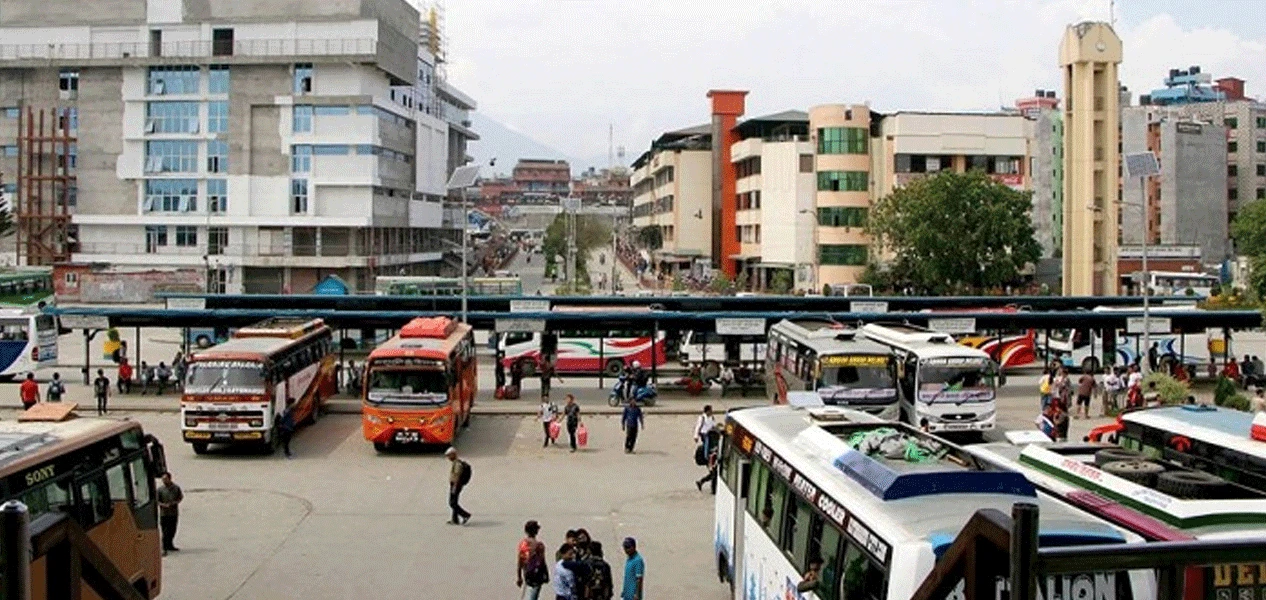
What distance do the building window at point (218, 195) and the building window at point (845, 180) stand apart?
36.6 m

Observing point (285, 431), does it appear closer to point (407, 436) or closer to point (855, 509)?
point (407, 436)

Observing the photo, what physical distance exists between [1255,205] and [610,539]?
6209cm

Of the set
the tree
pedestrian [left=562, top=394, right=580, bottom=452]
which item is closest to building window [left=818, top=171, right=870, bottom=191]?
the tree

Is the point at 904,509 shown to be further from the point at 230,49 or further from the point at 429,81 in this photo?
the point at 429,81

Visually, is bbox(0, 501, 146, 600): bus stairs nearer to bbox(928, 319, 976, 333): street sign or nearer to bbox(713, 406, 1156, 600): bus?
bbox(713, 406, 1156, 600): bus

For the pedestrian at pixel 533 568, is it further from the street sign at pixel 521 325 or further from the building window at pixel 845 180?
the building window at pixel 845 180

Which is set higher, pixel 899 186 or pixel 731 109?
pixel 731 109

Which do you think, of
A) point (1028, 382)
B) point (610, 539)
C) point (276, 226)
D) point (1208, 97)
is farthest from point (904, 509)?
point (1208, 97)

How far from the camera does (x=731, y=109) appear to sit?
95625mm

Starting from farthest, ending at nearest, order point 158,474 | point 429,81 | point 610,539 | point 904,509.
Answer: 1. point 429,81
2. point 610,539
3. point 158,474
4. point 904,509

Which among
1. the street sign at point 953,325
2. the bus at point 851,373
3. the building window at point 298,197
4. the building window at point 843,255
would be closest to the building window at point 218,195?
the building window at point 298,197

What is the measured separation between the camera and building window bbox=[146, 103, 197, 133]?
75375 mm

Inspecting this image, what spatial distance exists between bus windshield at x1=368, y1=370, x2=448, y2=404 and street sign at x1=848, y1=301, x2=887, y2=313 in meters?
21.3

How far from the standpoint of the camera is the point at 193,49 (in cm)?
7450
